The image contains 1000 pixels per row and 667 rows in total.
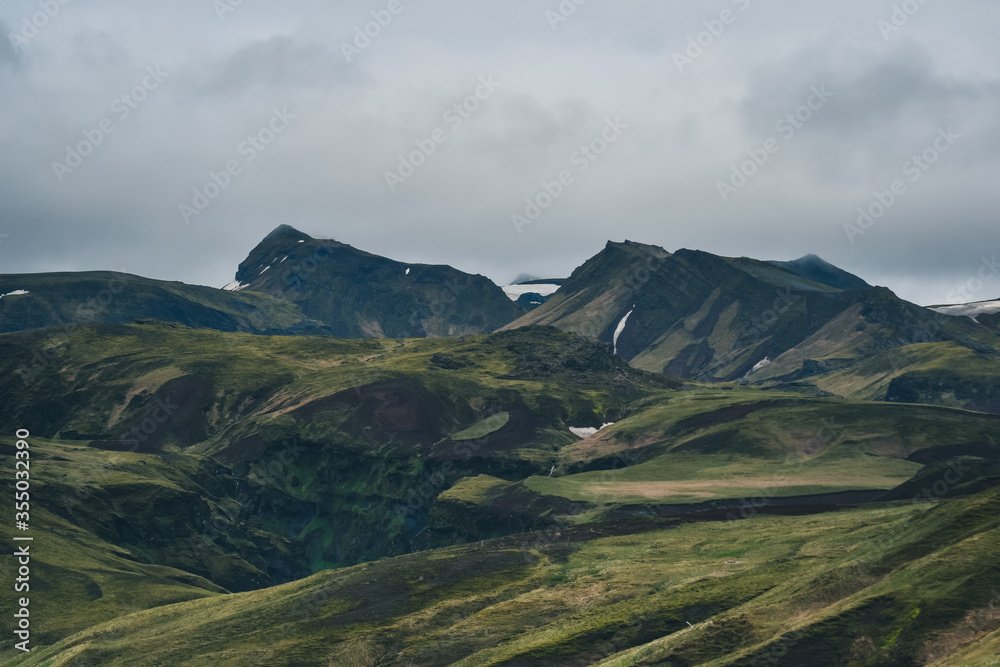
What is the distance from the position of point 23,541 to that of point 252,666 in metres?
89.3

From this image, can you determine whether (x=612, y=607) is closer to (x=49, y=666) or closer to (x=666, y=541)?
(x=666, y=541)

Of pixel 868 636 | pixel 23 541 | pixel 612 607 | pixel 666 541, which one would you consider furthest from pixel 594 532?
pixel 23 541

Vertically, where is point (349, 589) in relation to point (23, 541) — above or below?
below

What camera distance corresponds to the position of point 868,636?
82.1 m

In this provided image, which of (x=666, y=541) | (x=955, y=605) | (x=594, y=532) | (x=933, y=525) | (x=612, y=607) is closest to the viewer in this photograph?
(x=955, y=605)

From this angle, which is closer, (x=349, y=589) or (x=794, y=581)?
(x=794, y=581)

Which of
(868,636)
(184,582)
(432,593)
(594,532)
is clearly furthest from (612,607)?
(184,582)

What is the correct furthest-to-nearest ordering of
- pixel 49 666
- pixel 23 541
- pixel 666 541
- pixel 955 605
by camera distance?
1. pixel 23 541
2. pixel 666 541
3. pixel 49 666
4. pixel 955 605

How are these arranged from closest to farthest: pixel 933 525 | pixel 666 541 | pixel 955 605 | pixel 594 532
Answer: pixel 955 605, pixel 933 525, pixel 666 541, pixel 594 532

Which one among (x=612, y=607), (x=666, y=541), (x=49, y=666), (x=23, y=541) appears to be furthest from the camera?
(x=23, y=541)

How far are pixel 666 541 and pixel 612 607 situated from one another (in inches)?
1526

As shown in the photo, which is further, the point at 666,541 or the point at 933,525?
the point at 666,541

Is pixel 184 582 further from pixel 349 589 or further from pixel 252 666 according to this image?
pixel 252 666

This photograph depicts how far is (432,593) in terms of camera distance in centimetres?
13150
